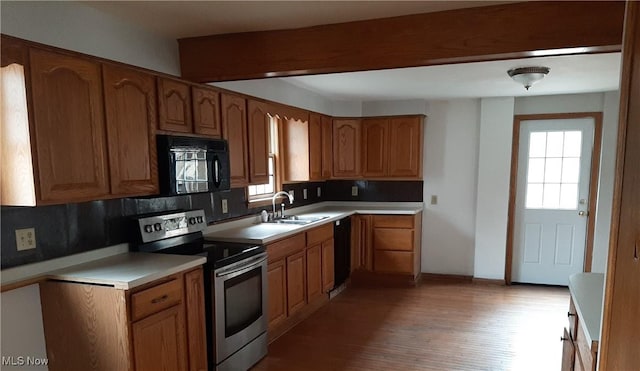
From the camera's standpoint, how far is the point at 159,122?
244 centimetres

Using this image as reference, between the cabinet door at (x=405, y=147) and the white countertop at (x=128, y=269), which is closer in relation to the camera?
the white countertop at (x=128, y=269)

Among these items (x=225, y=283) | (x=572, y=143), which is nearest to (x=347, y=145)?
(x=572, y=143)

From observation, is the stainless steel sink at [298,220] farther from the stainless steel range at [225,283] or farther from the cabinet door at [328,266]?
the stainless steel range at [225,283]

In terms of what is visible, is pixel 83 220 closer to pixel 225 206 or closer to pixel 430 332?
pixel 225 206

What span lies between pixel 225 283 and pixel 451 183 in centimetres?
336

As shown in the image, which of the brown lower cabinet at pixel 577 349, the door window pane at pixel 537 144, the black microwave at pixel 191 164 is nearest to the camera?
the brown lower cabinet at pixel 577 349

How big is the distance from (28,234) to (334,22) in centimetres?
193

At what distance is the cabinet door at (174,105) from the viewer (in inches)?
96.6

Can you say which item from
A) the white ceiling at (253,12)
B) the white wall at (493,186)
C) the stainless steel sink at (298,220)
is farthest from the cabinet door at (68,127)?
the white wall at (493,186)

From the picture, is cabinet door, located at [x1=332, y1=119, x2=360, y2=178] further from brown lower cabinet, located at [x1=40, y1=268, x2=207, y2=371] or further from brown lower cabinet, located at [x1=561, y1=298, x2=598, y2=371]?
brown lower cabinet, located at [x1=561, y1=298, x2=598, y2=371]

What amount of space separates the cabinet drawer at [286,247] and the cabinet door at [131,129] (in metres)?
1.05

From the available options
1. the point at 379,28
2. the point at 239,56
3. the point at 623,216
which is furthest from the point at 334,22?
the point at 623,216

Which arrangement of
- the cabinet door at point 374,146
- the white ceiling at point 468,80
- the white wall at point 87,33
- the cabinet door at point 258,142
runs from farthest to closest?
the cabinet door at point 374,146 → the cabinet door at point 258,142 → the white ceiling at point 468,80 → the white wall at point 87,33

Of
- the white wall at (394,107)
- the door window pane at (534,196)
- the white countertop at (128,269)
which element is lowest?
the white countertop at (128,269)
